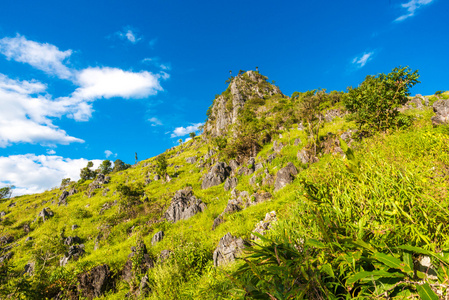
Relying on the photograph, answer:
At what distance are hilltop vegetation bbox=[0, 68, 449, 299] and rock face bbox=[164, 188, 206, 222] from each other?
0.15 m

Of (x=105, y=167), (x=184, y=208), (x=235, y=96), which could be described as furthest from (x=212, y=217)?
(x=105, y=167)

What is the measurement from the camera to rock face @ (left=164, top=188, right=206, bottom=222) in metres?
20.0

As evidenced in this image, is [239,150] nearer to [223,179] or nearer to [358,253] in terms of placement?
[223,179]

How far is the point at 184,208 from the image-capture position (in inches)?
834

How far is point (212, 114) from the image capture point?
105m

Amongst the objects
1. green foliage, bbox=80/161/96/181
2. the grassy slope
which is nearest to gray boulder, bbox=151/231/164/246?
the grassy slope

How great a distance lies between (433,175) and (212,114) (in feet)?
346

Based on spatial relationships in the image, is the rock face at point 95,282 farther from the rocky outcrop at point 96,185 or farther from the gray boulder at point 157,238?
the rocky outcrop at point 96,185

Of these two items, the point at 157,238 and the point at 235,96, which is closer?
the point at 157,238

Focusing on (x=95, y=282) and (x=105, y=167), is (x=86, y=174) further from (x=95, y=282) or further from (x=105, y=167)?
(x=95, y=282)

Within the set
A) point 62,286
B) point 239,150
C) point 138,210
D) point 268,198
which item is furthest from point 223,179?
point 62,286

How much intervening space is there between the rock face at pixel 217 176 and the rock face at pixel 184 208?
509 centimetres

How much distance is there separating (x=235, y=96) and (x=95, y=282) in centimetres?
8998

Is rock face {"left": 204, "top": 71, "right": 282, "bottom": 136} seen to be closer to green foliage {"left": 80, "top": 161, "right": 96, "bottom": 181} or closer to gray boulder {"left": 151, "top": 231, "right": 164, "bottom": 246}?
green foliage {"left": 80, "top": 161, "right": 96, "bottom": 181}
